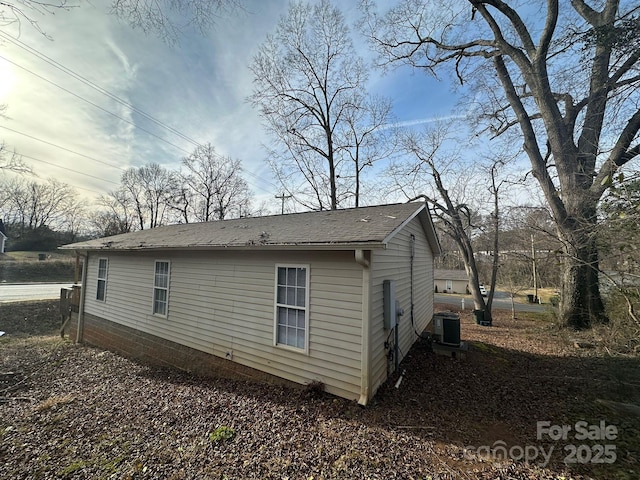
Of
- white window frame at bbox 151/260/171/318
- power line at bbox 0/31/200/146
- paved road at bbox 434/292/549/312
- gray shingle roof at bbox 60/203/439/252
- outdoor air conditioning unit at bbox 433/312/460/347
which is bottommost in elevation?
paved road at bbox 434/292/549/312

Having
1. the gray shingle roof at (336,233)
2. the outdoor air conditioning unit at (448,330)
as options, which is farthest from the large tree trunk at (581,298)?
the gray shingle roof at (336,233)

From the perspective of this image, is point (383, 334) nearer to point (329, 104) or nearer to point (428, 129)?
point (428, 129)

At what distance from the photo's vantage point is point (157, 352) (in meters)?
7.34

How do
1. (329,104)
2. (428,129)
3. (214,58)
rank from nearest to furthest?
1. (214,58)
2. (428,129)
3. (329,104)

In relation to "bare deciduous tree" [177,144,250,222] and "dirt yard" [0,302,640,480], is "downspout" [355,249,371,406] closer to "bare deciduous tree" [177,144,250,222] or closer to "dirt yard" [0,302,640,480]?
"dirt yard" [0,302,640,480]

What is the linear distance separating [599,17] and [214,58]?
1168 cm

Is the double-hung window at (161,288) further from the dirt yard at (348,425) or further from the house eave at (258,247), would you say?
the dirt yard at (348,425)

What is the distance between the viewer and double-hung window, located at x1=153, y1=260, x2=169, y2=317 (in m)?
7.27

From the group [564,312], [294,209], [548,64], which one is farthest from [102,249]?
[548,64]

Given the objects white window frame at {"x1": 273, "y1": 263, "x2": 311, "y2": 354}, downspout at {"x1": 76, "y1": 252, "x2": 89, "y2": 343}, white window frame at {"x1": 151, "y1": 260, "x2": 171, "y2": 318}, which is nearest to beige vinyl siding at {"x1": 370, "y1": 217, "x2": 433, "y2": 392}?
white window frame at {"x1": 273, "y1": 263, "x2": 311, "y2": 354}

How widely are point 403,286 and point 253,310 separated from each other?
3535mm

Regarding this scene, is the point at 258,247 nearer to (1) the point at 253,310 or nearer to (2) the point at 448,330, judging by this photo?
(1) the point at 253,310

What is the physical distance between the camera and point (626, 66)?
20.4 ft

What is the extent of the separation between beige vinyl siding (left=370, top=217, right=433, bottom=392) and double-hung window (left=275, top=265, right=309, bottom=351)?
1.24m
